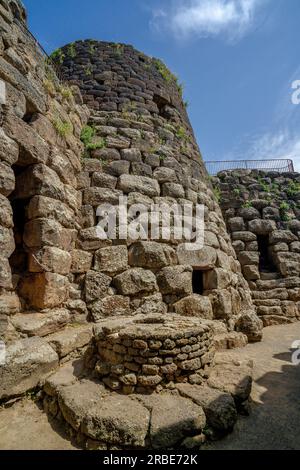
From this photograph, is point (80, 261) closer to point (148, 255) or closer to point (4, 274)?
point (148, 255)

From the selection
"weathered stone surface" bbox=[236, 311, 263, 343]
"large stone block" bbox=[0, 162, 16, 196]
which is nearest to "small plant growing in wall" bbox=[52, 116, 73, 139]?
"large stone block" bbox=[0, 162, 16, 196]

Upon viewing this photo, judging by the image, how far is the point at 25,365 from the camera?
2.67 metres

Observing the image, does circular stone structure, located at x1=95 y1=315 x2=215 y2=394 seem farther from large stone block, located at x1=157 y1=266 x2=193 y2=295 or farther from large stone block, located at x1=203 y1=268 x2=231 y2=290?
large stone block, located at x1=203 y1=268 x2=231 y2=290

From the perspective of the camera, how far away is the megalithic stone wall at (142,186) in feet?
13.5

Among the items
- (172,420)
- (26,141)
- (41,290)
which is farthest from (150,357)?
(26,141)

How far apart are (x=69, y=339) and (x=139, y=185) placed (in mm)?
2831

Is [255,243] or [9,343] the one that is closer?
[9,343]

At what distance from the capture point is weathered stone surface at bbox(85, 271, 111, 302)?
391cm

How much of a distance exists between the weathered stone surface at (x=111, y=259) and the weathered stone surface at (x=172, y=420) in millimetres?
1956

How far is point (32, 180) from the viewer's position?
3.61 m

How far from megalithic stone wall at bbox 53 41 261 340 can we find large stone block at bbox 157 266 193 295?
0.6 inches
